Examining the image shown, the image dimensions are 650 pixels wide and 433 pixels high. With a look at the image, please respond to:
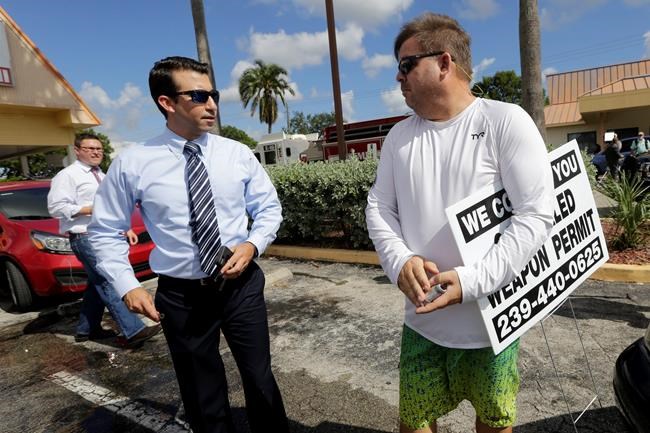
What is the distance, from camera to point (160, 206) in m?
1.98

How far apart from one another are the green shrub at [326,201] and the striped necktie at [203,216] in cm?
384

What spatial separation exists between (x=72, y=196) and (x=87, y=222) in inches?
10.2

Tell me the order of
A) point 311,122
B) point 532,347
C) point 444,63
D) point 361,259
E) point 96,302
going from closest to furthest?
point 444,63 < point 532,347 < point 96,302 < point 361,259 < point 311,122

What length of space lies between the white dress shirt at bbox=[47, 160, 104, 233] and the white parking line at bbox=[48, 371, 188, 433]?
1.28m

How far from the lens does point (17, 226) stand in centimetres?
518

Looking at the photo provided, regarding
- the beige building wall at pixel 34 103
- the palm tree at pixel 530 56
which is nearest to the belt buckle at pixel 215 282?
the palm tree at pixel 530 56

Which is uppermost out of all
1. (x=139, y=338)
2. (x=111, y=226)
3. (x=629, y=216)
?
(x=111, y=226)

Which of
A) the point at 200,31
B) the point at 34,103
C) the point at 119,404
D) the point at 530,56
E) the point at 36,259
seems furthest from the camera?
the point at 34,103

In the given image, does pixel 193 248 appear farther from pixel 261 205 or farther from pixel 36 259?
pixel 36 259

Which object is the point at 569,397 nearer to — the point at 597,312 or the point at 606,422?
the point at 606,422

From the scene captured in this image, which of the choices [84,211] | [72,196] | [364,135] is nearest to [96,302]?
[84,211]

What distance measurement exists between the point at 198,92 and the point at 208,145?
265 mm

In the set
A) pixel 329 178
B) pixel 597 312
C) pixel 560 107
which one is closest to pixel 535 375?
pixel 597 312

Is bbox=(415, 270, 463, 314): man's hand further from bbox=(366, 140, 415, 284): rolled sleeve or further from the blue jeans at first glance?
the blue jeans
